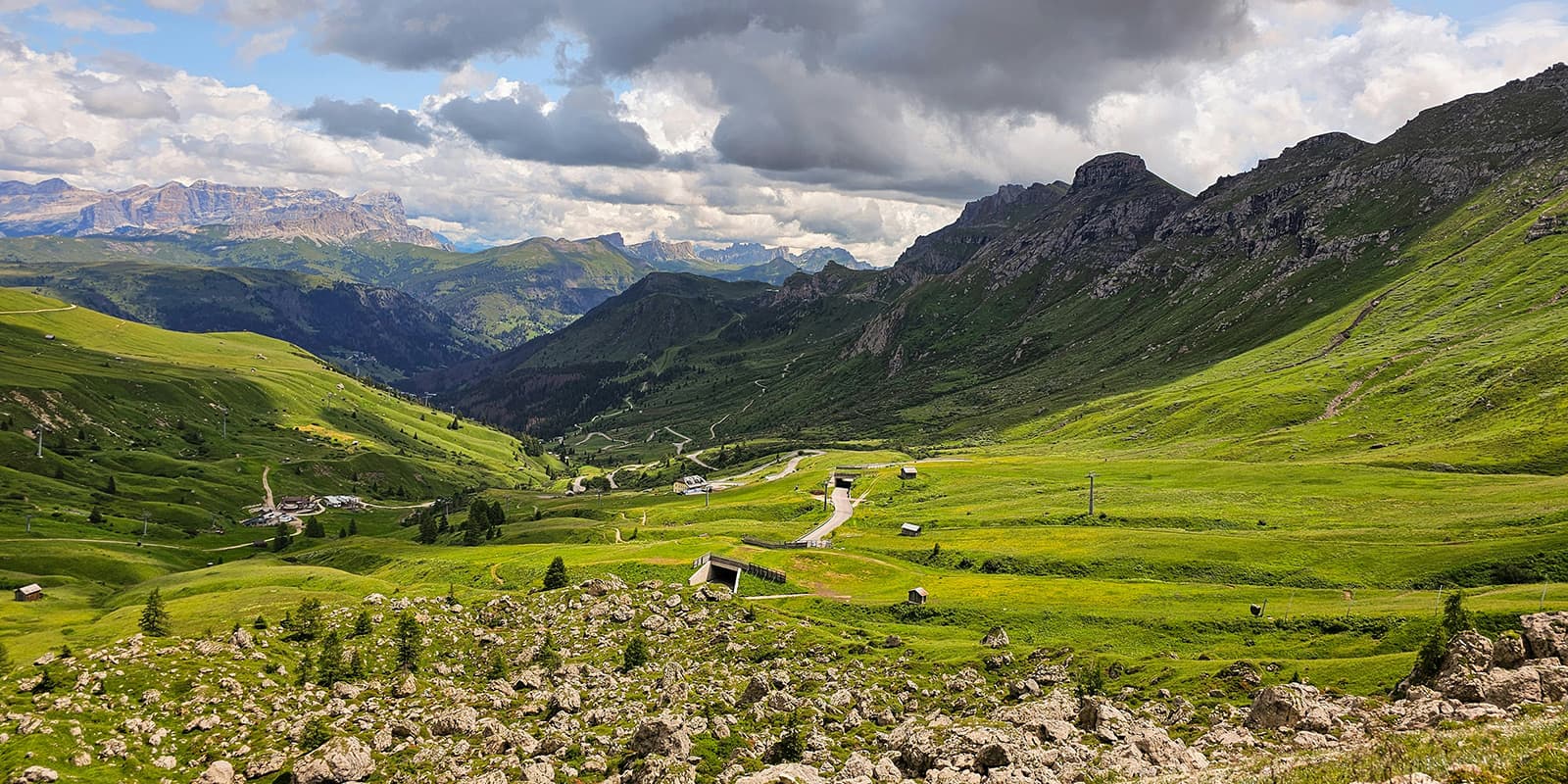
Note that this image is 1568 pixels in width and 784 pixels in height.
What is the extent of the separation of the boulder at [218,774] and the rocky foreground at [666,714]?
111mm

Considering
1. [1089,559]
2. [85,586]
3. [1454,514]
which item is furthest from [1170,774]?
[85,586]

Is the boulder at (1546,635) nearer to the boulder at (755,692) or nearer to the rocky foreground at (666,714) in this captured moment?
the rocky foreground at (666,714)

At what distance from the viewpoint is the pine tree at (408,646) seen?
69.5 m

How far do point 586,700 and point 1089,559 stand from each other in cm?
6870

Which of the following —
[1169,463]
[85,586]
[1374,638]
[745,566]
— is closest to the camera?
[1374,638]

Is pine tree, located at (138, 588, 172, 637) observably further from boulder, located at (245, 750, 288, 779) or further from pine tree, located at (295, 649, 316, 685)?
boulder, located at (245, 750, 288, 779)

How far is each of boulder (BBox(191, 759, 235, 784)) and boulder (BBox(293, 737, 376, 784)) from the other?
4.31m

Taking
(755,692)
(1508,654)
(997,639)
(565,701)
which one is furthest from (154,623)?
(1508,654)

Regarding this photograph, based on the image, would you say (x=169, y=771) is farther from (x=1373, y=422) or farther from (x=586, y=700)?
(x=1373, y=422)

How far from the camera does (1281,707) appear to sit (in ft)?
137

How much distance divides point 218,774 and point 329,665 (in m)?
18.1

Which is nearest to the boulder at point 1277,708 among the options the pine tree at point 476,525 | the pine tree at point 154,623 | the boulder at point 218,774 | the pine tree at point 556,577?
the boulder at point 218,774

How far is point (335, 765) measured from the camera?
149ft

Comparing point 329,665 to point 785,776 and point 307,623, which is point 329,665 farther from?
point 785,776
